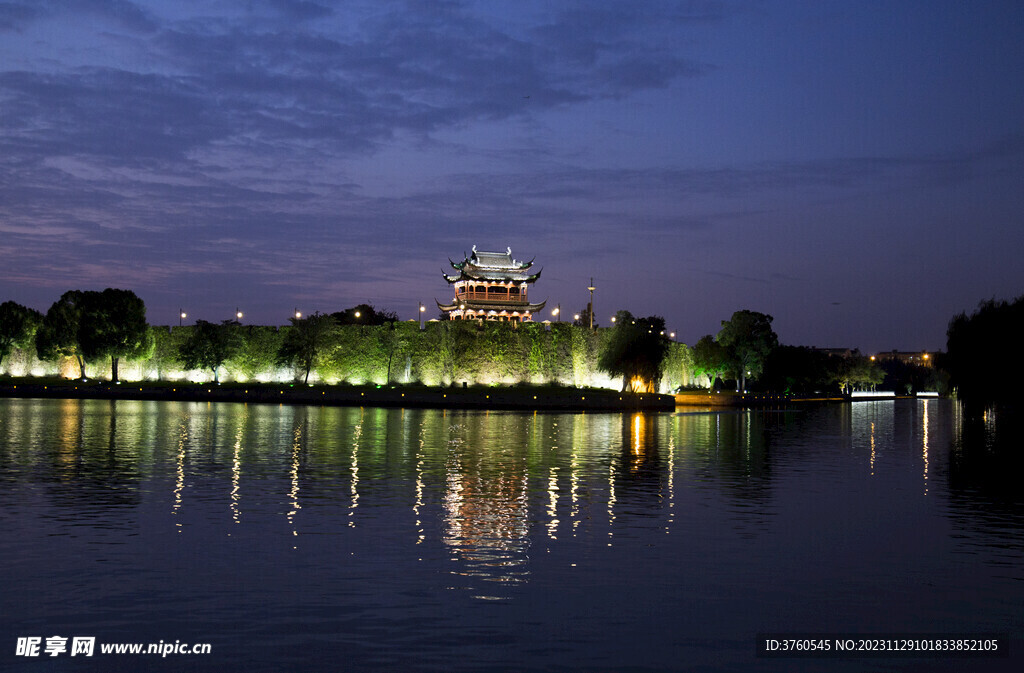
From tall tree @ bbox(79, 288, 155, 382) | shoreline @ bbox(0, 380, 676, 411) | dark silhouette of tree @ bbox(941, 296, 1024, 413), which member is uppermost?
tall tree @ bbox(79, 288, 155, 382)

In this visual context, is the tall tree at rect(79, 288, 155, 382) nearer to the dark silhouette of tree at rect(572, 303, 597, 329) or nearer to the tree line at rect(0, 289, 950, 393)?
the tree line at rect(0, 289, 950, 393)

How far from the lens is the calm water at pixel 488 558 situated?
35.2 ft

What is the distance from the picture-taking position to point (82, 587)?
12.7 metres

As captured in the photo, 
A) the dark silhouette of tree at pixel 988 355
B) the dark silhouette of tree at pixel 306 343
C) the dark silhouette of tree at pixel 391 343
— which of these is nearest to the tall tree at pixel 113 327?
the dark silhouette of tree at pixel 306 343

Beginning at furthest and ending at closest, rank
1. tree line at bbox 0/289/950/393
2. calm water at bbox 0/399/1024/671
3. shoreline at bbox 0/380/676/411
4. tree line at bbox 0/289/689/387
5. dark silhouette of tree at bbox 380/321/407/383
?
dark silhouette of tree at bbox 380/321/407/383, tree line at bbox 0/289/689/387, tree line at bbox 0/289/950/393, shoreline at bbox 0/380/676/411, calm water at bbox 0/399/1024/671

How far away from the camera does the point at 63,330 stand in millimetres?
96562

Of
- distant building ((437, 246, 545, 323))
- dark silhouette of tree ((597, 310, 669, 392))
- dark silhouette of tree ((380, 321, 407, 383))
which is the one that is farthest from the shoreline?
distant building ((437, 246, 545, 323))

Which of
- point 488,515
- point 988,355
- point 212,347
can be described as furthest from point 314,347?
point 488,515

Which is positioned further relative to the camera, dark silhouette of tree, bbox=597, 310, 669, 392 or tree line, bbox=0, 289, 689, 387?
Answer: tree line, bbox=0, 289, 689, 387

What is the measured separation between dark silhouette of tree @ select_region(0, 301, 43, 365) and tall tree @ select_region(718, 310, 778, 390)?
78.3 m

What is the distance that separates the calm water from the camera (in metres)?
10.7

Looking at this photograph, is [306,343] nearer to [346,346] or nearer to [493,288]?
[346,346]

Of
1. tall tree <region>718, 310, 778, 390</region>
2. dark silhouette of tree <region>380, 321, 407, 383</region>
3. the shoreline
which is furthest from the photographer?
tall tree <region>718, 310, 778, 390</region>

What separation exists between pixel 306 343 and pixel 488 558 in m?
83.5
